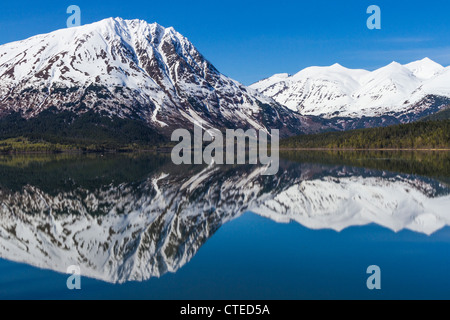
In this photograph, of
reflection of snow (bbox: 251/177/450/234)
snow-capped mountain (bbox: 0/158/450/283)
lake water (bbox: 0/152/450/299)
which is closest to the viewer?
lake water (bbox: 0/152/450/299)

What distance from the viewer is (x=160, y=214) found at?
36250mm

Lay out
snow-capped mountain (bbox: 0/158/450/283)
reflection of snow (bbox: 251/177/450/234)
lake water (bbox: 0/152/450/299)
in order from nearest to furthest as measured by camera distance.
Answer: lake water (bbox: 0/152/450/299), snow-capped mountain (bbox: 0/158/450/283), reflection of snow (bbox: 251/177/450/234)

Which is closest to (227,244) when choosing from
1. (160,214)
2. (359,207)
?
(160,214)

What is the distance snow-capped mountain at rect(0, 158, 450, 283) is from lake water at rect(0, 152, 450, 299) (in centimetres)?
11

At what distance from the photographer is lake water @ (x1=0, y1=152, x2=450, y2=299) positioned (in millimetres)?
18906

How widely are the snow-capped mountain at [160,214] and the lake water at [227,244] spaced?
11cm

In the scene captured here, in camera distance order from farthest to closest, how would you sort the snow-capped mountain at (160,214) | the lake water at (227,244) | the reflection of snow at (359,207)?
the reflection of snow at (359,207) → the snow-capped mountain at (160,214) → the lake water at (227,244)

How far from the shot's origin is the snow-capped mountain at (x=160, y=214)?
24312 millimetres

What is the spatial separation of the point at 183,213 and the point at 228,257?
44.7 ft

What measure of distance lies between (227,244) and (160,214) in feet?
35.2

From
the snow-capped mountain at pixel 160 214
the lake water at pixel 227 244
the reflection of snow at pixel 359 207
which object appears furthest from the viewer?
the reflection of snow at pixel 359 207

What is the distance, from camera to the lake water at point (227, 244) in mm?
18906

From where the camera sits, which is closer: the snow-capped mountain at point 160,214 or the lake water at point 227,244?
the lake water at point 227,244
